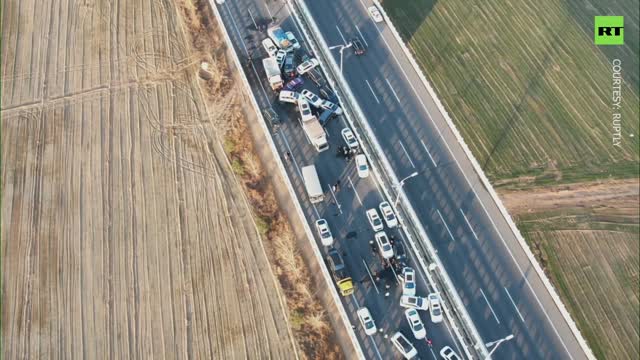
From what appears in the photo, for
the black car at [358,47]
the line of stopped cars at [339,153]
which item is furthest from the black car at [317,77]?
the black car at [358,47]

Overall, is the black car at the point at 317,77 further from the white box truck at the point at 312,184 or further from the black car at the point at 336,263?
the black car at the point at 336,263

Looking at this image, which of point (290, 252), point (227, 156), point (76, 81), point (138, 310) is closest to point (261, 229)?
point (290, 252)

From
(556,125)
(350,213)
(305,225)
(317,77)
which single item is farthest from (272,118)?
(556,125)

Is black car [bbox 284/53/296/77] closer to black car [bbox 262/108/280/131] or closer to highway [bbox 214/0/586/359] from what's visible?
highway [bbox 214/0/586/359]

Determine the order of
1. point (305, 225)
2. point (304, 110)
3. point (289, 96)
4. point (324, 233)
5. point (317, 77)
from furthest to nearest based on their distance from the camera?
point (317, 77), point (289, 96), point (304, 110), point (305, 225), point (324, 233)

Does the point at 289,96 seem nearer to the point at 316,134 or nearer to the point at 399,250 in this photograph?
the point at 316,134

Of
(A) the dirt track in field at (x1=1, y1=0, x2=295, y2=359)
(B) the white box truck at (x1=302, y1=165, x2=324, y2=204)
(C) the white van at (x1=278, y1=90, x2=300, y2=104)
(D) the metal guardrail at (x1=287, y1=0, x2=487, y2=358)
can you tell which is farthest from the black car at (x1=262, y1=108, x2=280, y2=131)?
(A) the dirt track in field at (x1=1, y1=0, x2=295, y2=359)
